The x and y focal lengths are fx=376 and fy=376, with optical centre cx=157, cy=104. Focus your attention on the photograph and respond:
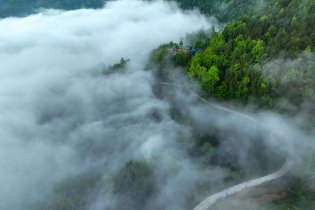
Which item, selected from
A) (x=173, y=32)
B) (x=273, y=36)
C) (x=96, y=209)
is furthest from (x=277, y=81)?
(x=173, y=32)

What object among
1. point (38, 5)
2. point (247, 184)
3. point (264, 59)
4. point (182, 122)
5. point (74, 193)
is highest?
point (264, 59)

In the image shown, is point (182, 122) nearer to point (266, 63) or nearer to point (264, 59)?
point (266, 63)

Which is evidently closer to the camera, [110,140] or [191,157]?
[191,157]

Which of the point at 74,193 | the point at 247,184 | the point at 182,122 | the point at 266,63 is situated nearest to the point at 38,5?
the point at 182,122

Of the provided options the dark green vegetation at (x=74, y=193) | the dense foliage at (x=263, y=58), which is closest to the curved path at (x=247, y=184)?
the dense foliage at (x=263, y=58)

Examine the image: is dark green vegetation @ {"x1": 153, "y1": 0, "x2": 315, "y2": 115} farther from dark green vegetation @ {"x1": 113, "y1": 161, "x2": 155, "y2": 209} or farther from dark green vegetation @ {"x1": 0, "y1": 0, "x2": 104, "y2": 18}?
dark green vegetation @ {"x1": 0, "y1": 0, "x2": 104, "y2": 18}

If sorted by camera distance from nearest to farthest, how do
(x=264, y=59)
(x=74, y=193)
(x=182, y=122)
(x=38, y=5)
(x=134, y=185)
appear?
(x=134, y=185)
(x=74, y=193)
(x=264, y=59)
(x=182, y=122)
(x=38, y=5)

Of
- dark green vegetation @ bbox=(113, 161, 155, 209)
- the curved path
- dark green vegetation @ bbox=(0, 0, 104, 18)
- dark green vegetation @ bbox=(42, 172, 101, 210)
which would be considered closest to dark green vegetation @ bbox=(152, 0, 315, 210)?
the curved path

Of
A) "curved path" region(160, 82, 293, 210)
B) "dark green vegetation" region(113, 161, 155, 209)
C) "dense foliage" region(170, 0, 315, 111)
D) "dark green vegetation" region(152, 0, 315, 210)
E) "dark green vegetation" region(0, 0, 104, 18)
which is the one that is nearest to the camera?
"curved path" region(160, 82, 293, 210)

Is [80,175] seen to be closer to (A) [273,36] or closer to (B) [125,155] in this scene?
(B) [125,155]
